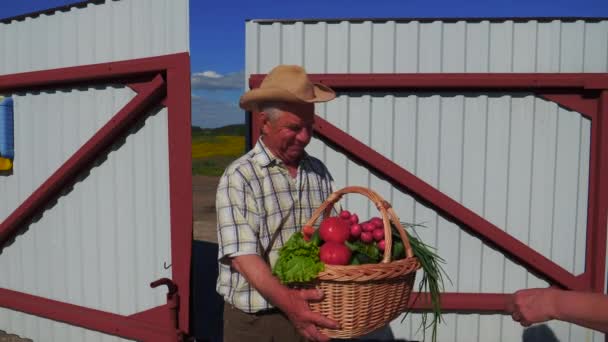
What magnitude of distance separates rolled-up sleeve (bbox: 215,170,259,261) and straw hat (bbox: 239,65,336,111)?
1.05 feet

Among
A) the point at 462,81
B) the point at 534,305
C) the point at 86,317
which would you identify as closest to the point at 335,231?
the point at 534,305

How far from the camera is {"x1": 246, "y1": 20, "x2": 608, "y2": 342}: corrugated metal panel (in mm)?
3857

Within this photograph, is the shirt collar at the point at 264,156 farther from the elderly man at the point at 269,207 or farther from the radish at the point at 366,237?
the radish at the point at 366,237

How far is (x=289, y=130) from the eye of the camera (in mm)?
2164

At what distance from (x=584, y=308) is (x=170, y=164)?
2820mm

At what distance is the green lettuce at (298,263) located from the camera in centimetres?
180

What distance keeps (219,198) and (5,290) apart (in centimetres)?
367

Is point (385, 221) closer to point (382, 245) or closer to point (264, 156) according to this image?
point (382, 245)

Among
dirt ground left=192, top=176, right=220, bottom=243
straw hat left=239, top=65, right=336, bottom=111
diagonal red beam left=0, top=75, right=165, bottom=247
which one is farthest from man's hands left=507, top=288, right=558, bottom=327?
dirt ground left=192, top=176, right=220, bottom=243

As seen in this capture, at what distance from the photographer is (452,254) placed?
4004 mm

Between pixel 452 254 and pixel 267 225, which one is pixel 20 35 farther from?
pixel 452 254

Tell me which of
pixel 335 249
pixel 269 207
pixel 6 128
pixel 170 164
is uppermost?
pixel 6 128

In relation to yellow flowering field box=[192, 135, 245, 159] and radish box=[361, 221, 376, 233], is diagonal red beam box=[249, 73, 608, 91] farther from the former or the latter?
yellow flowering field box=[192, 135, 245, 159]

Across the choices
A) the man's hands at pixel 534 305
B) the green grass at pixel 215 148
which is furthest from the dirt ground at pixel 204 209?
the man's hands at pixel 534 305
